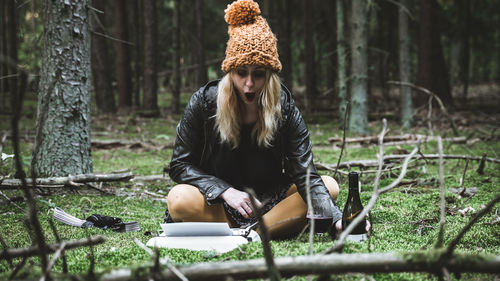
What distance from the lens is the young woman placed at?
9.63ft

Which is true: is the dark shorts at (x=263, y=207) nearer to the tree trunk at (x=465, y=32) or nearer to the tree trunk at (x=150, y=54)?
the tree trunk at (x=150, y=54)

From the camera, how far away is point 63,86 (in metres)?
4.30

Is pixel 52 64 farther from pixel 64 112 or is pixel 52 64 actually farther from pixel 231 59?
pixel 231 59

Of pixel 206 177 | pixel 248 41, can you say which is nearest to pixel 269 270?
pixel 206 177

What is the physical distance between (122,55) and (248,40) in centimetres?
1198

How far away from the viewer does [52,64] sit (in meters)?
4.27

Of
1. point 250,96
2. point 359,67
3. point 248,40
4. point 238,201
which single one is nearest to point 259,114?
point 250,96

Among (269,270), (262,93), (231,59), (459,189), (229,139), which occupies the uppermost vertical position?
(231,59)

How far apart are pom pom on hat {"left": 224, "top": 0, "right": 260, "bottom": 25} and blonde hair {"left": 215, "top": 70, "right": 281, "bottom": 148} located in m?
0.40

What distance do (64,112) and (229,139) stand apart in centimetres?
214

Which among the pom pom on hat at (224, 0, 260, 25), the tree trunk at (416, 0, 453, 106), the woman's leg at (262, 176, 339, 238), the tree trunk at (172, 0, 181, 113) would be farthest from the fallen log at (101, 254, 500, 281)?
the tree trunk at (172, 0, 181, 113)

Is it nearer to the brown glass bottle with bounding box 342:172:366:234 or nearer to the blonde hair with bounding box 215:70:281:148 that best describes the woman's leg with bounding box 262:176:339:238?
the brown glass bottle with bounding box 342:172:366:234

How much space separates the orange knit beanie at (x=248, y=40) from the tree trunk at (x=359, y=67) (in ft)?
20.5


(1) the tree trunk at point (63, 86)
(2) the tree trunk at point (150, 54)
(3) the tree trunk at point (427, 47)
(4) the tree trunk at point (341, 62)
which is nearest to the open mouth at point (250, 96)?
(1) the tree trunk at point (63, 86)
